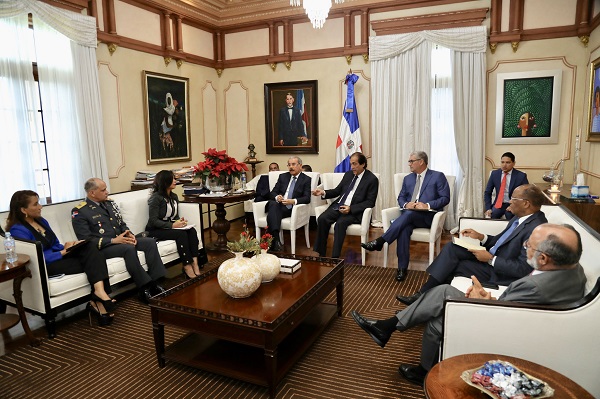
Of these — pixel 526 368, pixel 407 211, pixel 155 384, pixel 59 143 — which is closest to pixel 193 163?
pixel 59 143

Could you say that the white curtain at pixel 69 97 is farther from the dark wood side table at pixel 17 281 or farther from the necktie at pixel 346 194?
the necktie at pixel 346 194

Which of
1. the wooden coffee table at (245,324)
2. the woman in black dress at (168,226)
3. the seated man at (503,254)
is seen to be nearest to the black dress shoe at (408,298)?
the seated man at (503,254)

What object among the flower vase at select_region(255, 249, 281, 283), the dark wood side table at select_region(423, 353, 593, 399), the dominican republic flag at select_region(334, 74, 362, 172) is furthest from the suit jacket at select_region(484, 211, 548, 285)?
the dominican republic flag at select_region(334, 74, 362, 172)

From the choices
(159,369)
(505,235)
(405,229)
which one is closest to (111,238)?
(159,369)

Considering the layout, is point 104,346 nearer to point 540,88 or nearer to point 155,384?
point 155,384

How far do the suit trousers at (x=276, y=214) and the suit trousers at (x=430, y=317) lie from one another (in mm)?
2833

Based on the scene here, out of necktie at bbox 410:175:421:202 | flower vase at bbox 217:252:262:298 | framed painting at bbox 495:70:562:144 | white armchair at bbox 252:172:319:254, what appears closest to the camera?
flower vase at bbox 217:252:262:298

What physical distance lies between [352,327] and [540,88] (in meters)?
4.59

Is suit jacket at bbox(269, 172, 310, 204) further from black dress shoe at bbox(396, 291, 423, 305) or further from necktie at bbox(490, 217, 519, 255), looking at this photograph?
necktie at bbox(490, 217, 519, 255)

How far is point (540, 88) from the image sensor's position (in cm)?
577

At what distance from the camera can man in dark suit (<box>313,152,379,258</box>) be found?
4.73m

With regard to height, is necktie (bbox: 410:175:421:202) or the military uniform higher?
necktie (bbox: 410:175:421:202)

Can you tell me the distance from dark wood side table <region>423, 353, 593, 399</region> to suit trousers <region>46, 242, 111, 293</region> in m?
2.78

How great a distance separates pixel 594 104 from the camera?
477cm
